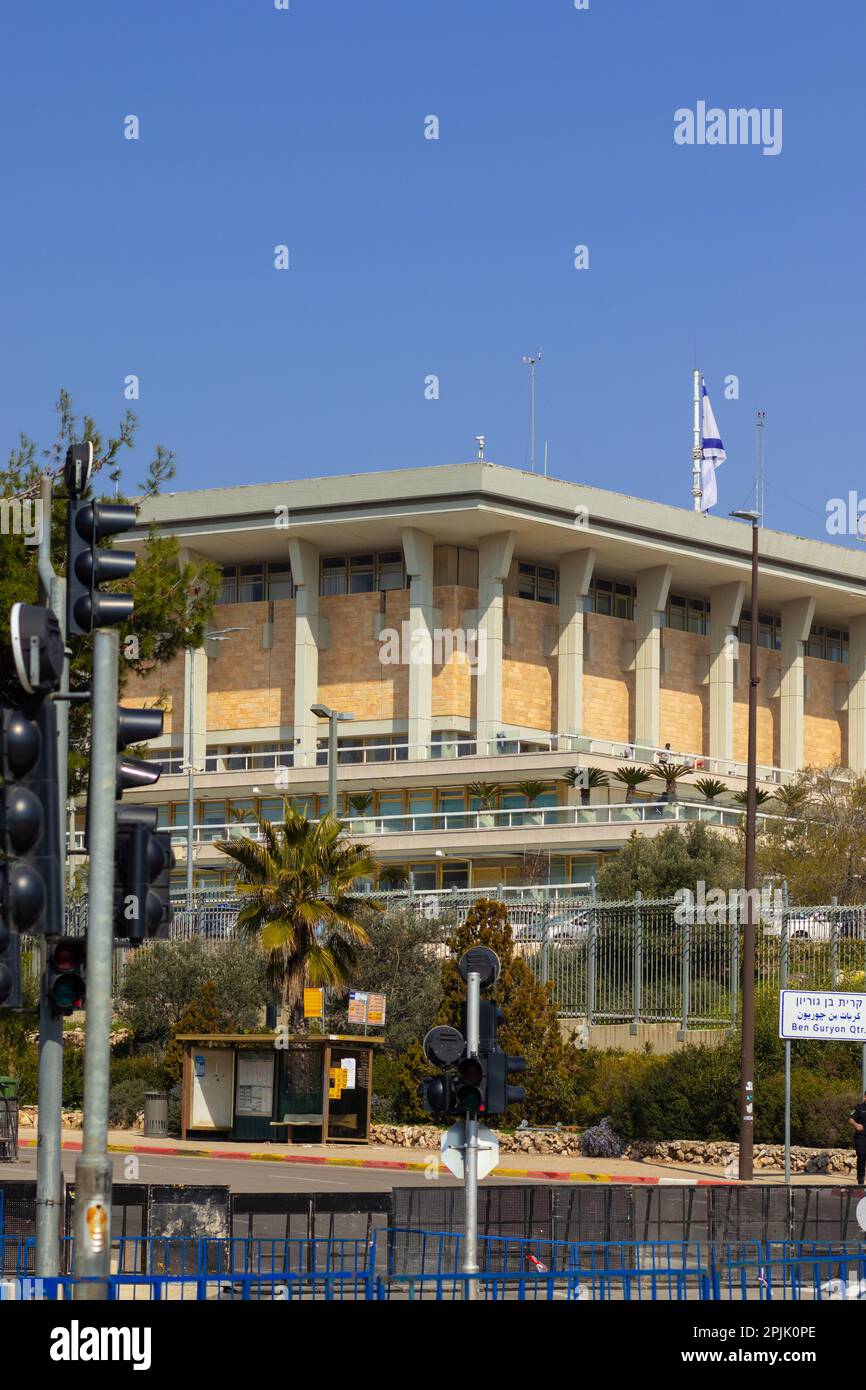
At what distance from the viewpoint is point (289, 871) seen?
39938 mm

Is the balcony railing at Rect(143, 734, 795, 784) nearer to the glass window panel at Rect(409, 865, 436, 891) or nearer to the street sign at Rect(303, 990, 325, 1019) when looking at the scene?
the glass window panel at Rect(409, 865, 436, 891)

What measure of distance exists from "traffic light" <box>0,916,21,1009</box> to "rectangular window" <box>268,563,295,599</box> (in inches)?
2878

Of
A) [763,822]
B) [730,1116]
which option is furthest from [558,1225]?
[763,822]

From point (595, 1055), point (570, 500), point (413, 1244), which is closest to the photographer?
point (413, 1244)

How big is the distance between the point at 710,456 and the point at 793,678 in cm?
1045

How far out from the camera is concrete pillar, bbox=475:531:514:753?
3246 inches

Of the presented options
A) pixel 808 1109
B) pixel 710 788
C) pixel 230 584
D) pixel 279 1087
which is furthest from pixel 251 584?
pixel 808 1109

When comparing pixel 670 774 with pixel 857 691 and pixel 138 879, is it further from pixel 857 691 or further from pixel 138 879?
pixel 138 879

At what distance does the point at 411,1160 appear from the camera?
36.0 metres

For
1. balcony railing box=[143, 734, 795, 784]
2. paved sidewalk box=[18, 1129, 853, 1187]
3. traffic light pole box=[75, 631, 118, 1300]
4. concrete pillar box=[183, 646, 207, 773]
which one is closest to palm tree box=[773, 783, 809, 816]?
balcony railing box=[143, 734, 795, 784]

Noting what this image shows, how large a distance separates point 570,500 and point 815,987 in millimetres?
46205

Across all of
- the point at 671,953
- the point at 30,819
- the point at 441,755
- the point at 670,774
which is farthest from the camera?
the point at 441,755

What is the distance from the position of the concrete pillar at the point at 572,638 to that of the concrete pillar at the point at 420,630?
5.97 m

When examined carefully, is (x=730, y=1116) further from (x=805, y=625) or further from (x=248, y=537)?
(x=805, y=625)
